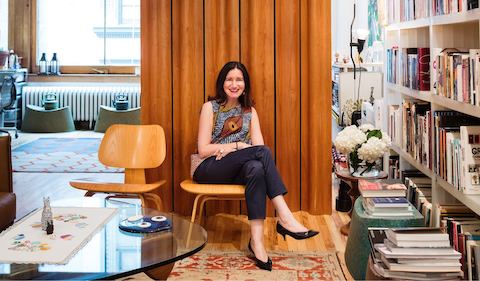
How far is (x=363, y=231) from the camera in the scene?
3.13m

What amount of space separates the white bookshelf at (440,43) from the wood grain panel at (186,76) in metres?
1.37

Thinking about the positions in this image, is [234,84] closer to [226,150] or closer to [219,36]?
[226,150]

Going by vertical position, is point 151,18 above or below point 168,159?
above

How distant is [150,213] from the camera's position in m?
3.04

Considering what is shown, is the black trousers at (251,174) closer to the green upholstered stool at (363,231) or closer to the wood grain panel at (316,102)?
the green upholstered stool at (363,231)

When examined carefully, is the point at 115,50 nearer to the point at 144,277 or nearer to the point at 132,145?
the point at 132,145

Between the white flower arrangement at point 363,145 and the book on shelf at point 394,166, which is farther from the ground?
the white flower arrangement at point 363,145

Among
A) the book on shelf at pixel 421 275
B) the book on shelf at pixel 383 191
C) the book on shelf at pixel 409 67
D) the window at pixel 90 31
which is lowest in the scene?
the book on shelf at pixel 421 275

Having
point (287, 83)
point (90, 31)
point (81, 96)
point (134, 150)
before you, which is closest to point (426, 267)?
point (134, 150)

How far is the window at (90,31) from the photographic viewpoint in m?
10.3

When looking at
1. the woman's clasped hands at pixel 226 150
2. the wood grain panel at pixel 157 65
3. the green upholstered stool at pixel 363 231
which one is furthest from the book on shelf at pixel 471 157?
the wood grain panel at pixel 157 65

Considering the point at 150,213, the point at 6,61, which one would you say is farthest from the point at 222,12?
the point at 6,61

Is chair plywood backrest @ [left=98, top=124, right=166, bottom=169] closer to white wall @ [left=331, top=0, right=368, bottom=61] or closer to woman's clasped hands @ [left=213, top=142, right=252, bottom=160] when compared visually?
woman's clasped hands @ [left=213, top=142, right=252, bottom=160]

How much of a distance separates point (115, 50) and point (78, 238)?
320 inches
